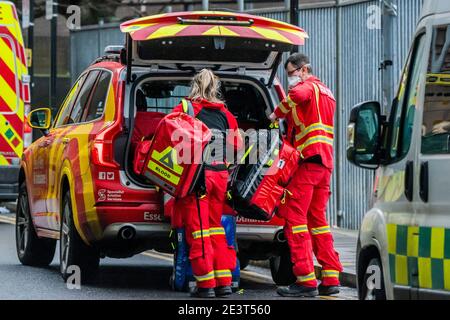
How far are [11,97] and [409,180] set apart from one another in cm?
1263

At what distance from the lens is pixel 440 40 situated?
6.66m

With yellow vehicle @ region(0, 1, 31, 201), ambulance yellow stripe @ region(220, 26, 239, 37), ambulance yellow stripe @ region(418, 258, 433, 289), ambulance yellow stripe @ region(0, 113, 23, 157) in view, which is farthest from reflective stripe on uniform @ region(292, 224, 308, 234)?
ambulance yellow stripe @ region(0, 113, 23, 157)

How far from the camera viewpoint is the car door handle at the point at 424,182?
21.5 ft

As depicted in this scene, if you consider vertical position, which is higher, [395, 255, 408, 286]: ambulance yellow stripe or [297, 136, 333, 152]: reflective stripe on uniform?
[297, 136, 333, 152]: reflective stripe on uniform

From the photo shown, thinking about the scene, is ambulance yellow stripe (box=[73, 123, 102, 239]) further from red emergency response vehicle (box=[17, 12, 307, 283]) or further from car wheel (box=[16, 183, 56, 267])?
car wheel (box=[16, 183, 56, 267])

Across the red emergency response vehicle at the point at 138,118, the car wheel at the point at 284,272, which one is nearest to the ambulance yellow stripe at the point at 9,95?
the red emergency response vehicle at the point at 138,118

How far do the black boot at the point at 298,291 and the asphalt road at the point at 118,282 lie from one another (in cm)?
12

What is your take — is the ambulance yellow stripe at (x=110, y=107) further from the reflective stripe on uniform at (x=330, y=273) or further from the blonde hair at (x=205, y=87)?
the reflective stripe on uniform at (x=330, y=273)

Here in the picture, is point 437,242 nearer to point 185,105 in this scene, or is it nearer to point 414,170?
point 414,170

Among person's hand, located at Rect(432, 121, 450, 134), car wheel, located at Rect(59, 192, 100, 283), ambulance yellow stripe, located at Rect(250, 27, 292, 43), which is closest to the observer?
person's hand, located at Rect(432, 121, 450, 134)

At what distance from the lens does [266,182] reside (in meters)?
10.8

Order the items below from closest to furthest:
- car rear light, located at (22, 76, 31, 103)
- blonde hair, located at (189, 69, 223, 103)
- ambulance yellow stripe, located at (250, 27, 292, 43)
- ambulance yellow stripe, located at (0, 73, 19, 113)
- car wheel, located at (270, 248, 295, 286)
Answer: blonde hair, located at (189, 69, 223, 103), ambulance yellow stripe, located at (250, 27, 292, 43), car wheel, located at (270, 248, 295, 286), ambulance yellow stripe, located at (0, 73, 19, 113), car rear light, located at (22, 76, 31, 103)

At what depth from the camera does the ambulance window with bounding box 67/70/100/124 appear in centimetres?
1202

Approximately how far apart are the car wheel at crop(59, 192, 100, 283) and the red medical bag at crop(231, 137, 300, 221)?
4.44 feet
